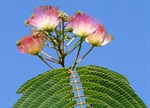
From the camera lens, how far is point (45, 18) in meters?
2.01

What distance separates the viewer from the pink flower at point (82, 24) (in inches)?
80.4

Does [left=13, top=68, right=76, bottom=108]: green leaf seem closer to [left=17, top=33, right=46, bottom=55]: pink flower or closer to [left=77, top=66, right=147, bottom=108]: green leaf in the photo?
[left=77, top=66, right=147, bottom=108]: green leaf

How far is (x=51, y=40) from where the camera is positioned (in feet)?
6.57

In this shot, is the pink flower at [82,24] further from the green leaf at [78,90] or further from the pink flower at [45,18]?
the green leaf at [78,90]

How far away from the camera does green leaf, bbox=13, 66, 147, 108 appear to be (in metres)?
1.67

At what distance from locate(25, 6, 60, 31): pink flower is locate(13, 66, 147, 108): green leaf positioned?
0.31 meters

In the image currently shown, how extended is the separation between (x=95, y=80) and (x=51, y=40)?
0.40 meters

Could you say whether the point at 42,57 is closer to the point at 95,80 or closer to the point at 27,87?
the point at 27,87

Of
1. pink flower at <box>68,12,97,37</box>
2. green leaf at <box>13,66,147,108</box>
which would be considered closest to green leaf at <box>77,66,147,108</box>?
green leaf at <box>13,66,147,108</box>

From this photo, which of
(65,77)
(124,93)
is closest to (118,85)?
(124,93)

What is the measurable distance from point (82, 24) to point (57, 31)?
15cm

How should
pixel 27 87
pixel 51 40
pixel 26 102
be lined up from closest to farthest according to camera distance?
pixel 26 102, pixel 27 87, pixel 51 40

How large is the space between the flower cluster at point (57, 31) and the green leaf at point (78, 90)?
19 centimetres

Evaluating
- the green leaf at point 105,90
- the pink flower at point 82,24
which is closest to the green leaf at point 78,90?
the green leaf at point 105,90
